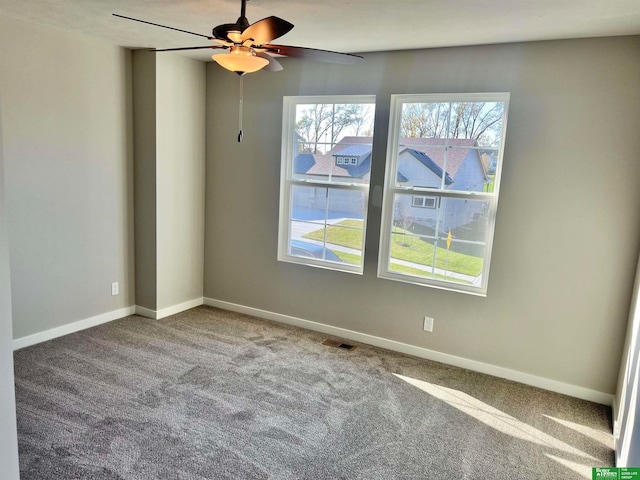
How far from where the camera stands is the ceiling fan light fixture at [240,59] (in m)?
2.15

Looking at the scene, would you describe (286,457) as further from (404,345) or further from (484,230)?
(484,230)

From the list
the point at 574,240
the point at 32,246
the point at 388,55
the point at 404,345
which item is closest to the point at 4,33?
the point at 32,246

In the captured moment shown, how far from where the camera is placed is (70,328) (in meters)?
3.81

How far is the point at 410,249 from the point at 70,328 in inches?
119

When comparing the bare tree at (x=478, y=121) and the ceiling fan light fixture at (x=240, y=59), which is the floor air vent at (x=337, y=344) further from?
the ceiling fan light fixture at (x=240, y=59)

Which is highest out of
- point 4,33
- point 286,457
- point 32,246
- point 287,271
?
point 4,33

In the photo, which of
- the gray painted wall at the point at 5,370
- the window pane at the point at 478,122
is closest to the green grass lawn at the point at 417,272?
the window pane at the point at 478,122

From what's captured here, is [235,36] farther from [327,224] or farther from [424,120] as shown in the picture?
[327,224]

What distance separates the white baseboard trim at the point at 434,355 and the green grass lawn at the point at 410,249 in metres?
0.69

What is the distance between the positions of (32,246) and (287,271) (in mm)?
2118

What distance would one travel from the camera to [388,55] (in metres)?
3.55

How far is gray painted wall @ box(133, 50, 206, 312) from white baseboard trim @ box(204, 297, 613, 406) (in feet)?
2.06

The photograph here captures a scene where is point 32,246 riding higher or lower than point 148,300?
higher

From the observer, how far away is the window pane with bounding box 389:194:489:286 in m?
3.46
